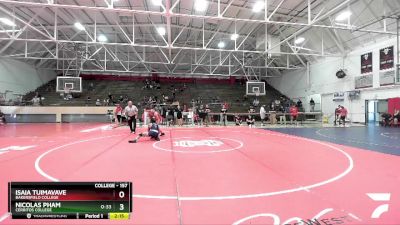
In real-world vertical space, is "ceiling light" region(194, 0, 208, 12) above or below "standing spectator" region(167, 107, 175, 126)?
above

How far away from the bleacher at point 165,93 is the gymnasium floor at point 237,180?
23085 millimetres

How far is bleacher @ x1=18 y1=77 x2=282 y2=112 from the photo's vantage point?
3098 cm

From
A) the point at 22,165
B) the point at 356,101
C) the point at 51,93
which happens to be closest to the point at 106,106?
the point at 51,93

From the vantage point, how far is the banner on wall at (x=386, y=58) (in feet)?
61.5

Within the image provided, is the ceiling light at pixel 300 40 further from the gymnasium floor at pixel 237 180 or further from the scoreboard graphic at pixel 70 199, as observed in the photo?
the scoreboard graphic at pixel 70 199

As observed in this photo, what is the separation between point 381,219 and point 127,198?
2934 mm

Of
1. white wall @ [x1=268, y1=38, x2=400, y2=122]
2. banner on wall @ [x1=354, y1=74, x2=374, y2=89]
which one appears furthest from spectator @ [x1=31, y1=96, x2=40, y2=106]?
banner on wall @ [x1=354, y1=74, x2=374, y2=89]

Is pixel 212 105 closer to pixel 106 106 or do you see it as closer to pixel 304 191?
pixel 106 106

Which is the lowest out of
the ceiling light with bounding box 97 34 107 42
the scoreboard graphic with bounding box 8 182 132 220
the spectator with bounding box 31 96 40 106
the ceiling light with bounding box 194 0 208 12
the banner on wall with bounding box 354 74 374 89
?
the scoreboard graphic with bounding box 8 182 132 220

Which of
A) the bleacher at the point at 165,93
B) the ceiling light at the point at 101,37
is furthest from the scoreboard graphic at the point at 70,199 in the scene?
the bleacher at the point at 165,93

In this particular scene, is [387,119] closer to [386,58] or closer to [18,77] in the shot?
[386,58]

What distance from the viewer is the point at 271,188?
13.7 ft

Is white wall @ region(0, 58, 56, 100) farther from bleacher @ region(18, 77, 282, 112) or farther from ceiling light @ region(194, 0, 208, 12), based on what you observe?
ceiling light @ region(194, 0, 208, 12)

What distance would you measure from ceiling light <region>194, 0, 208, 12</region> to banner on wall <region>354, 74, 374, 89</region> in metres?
14.6
